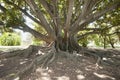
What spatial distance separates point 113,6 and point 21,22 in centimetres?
376

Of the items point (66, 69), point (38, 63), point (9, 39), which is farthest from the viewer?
point (9, 39)

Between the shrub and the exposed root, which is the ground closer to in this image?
the exposed root

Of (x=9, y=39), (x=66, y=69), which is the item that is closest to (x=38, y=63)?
(x=66, y=69)

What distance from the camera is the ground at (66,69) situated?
568cm

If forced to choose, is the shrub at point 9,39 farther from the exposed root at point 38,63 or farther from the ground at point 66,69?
the exposed root at point 38,63

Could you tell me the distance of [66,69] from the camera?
6.20 m

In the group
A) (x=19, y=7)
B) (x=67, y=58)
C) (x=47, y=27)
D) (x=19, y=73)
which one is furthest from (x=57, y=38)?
(x=19, y=73)

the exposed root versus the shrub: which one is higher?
the shrub

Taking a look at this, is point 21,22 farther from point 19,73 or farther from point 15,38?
point 15,38

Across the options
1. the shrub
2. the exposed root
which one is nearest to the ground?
the exposed root

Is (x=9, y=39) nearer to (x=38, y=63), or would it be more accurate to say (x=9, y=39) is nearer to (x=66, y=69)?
(x=38, y=63)

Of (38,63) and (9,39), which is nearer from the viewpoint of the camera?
(38,63)

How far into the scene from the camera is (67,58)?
23.5ft

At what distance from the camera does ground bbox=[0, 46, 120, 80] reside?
5680 mm
